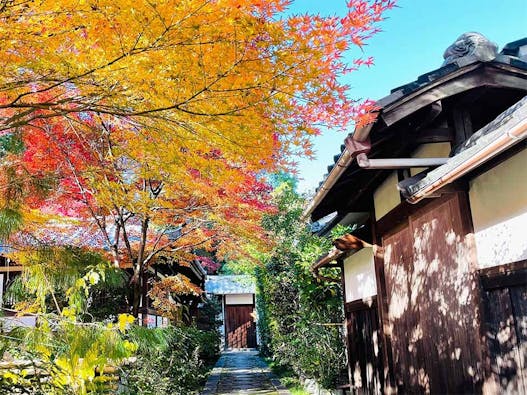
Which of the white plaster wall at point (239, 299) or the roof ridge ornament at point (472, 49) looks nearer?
the roof ridge ornament at point (472, 49)

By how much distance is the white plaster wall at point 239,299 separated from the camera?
1093 inches

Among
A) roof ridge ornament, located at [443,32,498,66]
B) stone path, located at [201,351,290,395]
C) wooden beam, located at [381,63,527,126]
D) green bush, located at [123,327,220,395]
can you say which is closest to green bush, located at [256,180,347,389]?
stone path, located at [201,351,290,395]

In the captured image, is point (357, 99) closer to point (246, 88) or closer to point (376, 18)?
point (376, 18)

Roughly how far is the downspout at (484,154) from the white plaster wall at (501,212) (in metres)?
0.34

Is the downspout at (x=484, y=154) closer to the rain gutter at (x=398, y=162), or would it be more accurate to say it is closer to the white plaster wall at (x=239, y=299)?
the rain gutter at (x=398, y=162)

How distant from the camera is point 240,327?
88.2 ft

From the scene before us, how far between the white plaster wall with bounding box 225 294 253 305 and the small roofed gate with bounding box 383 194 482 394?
75.0 feet

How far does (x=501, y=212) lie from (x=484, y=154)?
2.15 feet

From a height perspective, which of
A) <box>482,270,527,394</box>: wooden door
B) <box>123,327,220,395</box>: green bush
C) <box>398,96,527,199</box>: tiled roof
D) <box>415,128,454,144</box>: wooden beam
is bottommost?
<box>123,327,220,395</box>: green bush

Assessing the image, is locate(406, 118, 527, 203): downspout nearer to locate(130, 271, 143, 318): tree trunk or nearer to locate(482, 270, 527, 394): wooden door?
locate(482, 270, 527, 394): wooden door

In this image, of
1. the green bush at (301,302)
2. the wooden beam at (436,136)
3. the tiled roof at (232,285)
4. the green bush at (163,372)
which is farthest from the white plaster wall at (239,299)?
the wooden beam at (436,136)

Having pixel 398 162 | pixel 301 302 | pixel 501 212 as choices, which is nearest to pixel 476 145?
pixel 501 212

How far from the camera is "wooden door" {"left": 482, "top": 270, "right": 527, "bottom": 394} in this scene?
10.1 feet

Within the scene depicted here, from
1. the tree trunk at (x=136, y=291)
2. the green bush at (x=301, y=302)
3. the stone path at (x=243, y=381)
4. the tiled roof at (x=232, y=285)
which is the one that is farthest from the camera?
the tiled roof at (x=232, y=285)
